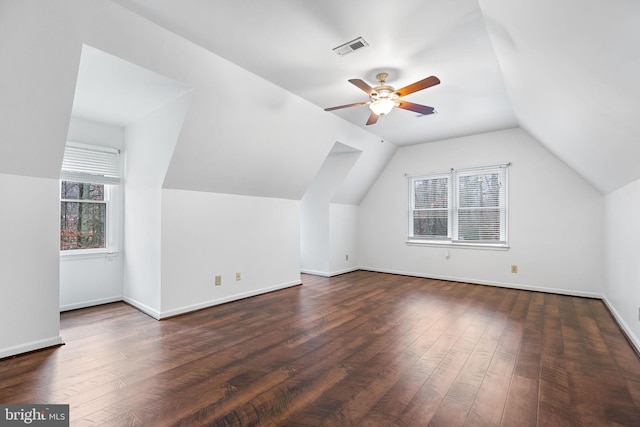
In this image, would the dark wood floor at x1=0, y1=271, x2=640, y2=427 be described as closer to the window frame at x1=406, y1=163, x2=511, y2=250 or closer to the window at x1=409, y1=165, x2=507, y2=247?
the window frame at x1=406, y1=163, x2=511, y2=250

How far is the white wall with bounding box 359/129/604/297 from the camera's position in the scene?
14.5 ft

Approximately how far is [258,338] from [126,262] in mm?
2561

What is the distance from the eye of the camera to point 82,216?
406 centimetres

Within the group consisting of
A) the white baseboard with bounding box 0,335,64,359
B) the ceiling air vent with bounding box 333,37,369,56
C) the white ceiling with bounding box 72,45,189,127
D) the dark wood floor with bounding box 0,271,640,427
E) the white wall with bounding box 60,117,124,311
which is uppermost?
the ceiling air vent with bounding box 333,37,369,56

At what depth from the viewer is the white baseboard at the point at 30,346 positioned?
2.51 meters

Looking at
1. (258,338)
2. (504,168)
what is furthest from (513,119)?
(258,338)

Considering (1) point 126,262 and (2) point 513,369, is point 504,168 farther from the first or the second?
(1) point 126,262

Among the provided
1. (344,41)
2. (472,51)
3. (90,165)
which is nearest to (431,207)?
(472,51)

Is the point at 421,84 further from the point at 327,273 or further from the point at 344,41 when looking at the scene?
the point at 327,273

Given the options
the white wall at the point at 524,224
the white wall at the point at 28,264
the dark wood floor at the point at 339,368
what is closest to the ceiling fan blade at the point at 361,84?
the dark wood floor at the point at 339,368

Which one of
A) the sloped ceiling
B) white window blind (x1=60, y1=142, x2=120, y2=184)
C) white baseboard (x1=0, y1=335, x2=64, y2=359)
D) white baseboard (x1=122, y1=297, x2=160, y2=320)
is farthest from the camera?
white window blind (x1=60, y1=142, x2=120, y2=184)

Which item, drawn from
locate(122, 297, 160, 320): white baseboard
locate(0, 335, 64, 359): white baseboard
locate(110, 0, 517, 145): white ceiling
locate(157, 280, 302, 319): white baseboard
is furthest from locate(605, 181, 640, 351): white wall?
locate(0, 335, 64, 359): white baseboard

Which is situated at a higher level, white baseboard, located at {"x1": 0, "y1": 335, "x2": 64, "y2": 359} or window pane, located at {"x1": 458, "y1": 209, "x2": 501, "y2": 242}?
window pane, located at {"x1": 458, "y1": 209, "x2": 501, "y2": 242}

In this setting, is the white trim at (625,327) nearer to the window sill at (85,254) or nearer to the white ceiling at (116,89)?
the white ceiling at (116,89)
